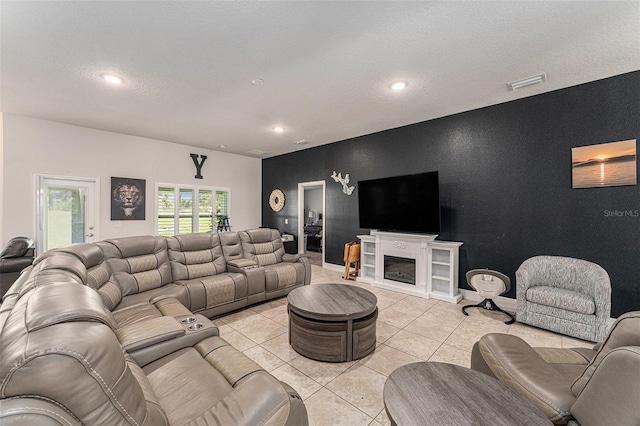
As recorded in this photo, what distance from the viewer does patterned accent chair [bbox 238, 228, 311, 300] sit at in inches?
155

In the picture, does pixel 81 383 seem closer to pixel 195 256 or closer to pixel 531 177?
pixel 195 256

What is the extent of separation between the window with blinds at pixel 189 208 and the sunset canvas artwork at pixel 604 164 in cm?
693

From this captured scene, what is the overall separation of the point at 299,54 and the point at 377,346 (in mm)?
3090

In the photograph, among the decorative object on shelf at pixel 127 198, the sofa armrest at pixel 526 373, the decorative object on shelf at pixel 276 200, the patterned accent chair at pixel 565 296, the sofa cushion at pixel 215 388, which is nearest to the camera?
the sofa cushion at pixel 215 388

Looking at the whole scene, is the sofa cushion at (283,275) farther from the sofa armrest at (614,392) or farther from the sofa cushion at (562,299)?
the sofa armrest at (614,392)

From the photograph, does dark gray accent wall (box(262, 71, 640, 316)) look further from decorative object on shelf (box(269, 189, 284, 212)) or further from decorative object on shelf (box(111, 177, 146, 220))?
decorative object on shelf (box(111, 177, 146, 220))

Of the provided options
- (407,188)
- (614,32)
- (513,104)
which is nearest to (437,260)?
(407,188)

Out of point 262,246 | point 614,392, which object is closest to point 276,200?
point 262,246

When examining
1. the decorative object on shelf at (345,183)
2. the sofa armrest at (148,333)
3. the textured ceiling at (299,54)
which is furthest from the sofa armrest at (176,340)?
the decorative object on shelf at (345,183)

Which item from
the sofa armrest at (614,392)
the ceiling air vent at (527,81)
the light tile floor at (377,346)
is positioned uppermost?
the ceiling air vent at (527,81)

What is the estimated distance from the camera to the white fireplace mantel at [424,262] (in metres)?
4.11

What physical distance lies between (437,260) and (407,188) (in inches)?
51.6

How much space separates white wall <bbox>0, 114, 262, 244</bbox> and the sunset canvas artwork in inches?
274

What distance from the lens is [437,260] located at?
4.34m
